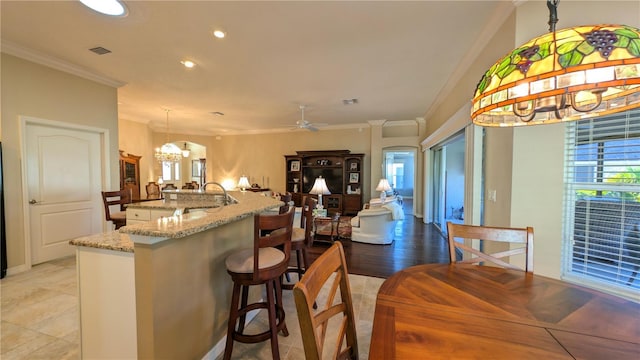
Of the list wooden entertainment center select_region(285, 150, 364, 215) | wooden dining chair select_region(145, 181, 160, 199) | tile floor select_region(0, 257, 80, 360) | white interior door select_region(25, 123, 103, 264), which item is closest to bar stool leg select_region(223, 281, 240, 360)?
tile floor select_region(0, 257, 80, 360)

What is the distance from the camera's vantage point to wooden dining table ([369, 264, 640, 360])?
2.53ft

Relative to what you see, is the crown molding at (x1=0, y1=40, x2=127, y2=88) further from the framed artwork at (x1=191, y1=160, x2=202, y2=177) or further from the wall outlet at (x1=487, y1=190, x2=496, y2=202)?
the framed artwork at (x1=191, y1=160, x2=202, y2=177)

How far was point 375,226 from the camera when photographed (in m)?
4.45

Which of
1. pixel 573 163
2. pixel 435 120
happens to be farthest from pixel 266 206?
pixel 435 120

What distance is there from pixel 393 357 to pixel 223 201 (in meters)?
2.77

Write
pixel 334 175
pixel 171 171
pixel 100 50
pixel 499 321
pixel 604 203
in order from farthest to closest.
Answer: pixel 171 171 < pixel 334 175 < pixel 100 50 < pixel 604 203 < pixel 499 321

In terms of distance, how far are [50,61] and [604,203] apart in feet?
20.0

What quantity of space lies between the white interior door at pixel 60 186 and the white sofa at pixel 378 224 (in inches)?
175

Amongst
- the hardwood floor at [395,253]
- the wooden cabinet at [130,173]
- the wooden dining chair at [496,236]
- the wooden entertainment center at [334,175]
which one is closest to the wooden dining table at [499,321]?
the wooden dining chair at [496,236]

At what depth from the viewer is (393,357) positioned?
0.75m

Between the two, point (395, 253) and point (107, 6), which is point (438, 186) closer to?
point (395, 253)

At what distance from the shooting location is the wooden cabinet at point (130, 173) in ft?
20.4

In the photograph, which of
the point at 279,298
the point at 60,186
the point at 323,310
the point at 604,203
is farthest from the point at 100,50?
the point at 604,203

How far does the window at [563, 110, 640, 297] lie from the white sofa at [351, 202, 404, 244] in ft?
8.22
